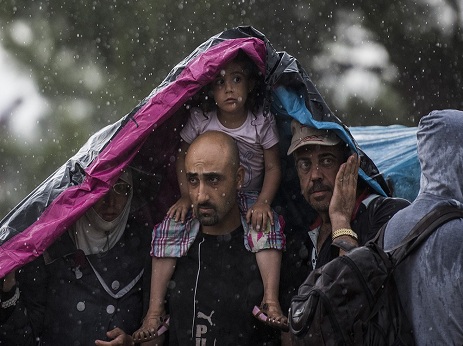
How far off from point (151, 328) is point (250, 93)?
137 cm

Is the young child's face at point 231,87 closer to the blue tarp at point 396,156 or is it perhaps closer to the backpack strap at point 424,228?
the backpack strap at point 424,228

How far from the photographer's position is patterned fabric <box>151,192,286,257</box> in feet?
16.5

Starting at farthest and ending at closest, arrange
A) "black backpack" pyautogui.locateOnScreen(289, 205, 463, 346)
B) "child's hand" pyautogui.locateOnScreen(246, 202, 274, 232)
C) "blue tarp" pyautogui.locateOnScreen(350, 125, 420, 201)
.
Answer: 1. "blue tarp" pyautogui.locateOnScreen(350, 125, 420, 201)
2. "child's hand" pyautogui.locateOnScreen(246, 202, 274, 232)
3. "black backpack" pyautogui.locateOnScreen(289, 205, 463, 346)

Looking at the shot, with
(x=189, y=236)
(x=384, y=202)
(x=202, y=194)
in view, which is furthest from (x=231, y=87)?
(x=384, y=202)

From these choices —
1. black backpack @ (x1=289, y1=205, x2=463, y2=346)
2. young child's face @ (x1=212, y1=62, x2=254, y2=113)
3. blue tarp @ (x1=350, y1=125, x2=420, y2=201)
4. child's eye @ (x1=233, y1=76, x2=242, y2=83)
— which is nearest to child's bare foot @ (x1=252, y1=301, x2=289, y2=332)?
black backpack @ (x1=289, y1=205, x2=463, y2=346)

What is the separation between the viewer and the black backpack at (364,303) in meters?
3.83

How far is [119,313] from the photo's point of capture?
5.15 metres

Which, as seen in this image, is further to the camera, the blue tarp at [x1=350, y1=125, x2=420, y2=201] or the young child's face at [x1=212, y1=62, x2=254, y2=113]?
the blue tarp at [x1=350, y1=125, x2=420, y2=201]

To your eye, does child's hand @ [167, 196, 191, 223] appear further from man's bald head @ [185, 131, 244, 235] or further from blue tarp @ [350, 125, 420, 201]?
blue tarp @ [350, 125, 420, 201]

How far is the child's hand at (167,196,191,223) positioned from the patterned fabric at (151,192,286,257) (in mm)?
26

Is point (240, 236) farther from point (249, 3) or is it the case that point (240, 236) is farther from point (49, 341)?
point (249, 3)

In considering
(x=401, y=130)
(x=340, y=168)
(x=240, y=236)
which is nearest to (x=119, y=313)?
(x=240, y=236)

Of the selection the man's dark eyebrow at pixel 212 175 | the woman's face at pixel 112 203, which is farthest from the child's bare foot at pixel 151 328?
the man's dark eyebrow at pixel 212 175

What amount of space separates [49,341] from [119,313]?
39cm
